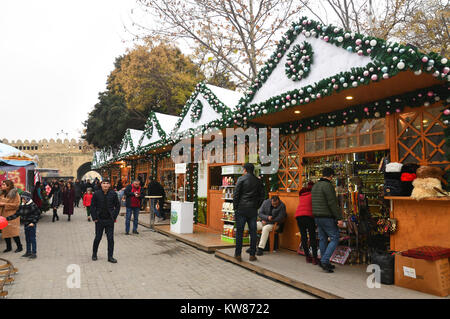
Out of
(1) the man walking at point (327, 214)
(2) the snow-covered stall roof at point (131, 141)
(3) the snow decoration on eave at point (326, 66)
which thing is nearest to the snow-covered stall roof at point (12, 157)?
(2) the snow-covered stall roof at point (131, 141)

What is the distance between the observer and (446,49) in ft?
40.4

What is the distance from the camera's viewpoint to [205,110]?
33.7ft

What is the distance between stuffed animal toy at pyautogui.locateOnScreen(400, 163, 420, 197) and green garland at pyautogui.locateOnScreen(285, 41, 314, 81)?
234 centimetres

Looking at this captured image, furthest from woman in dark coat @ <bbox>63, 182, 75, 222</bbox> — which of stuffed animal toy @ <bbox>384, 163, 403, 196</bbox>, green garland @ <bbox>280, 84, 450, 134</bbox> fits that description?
stuffed animal toy @ <bbox>384, 163, 403, 196</bbox>

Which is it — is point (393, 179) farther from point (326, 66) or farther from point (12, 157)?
point (12, 157)

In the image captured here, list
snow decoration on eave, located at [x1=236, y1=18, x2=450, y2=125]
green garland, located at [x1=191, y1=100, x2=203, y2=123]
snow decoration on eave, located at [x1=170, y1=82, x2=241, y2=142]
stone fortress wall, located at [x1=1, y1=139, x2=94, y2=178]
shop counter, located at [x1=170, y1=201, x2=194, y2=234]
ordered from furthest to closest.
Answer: stone fortress wall, located at [x1=1, y1=139, x2=94, y2=178]
green garland, located at [x1=191, y1=100, x2=203, y2=123]
shop counter, located at [x1=170, y1=201, x2=194, y2=234]
snow decoration on eave, located at [x1=170, y1=82, x2=241, y2=142]
snow decoration on eave, located at [x1=236, y1=18, x2=450, y2=125]

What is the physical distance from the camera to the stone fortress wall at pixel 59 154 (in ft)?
127

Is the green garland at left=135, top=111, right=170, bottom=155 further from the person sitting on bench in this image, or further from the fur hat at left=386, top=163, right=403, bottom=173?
the fur hat at left=386, top=163, right=403, bottom=173

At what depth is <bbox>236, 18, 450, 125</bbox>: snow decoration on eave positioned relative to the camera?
4.11 m

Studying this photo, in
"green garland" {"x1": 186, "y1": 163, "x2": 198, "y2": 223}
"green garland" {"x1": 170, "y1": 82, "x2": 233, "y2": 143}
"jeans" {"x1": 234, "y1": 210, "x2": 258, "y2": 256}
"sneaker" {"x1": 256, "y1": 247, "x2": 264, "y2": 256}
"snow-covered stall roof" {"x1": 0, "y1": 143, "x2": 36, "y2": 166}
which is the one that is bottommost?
"sneaker" {"x1": 256, "y1": 247, "x2": 264, "y2": 256}

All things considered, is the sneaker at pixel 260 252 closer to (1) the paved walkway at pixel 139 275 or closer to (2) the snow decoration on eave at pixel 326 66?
(1) the paved walkway at pixel 139 275

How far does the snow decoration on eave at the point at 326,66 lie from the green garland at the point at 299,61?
0.03 m
